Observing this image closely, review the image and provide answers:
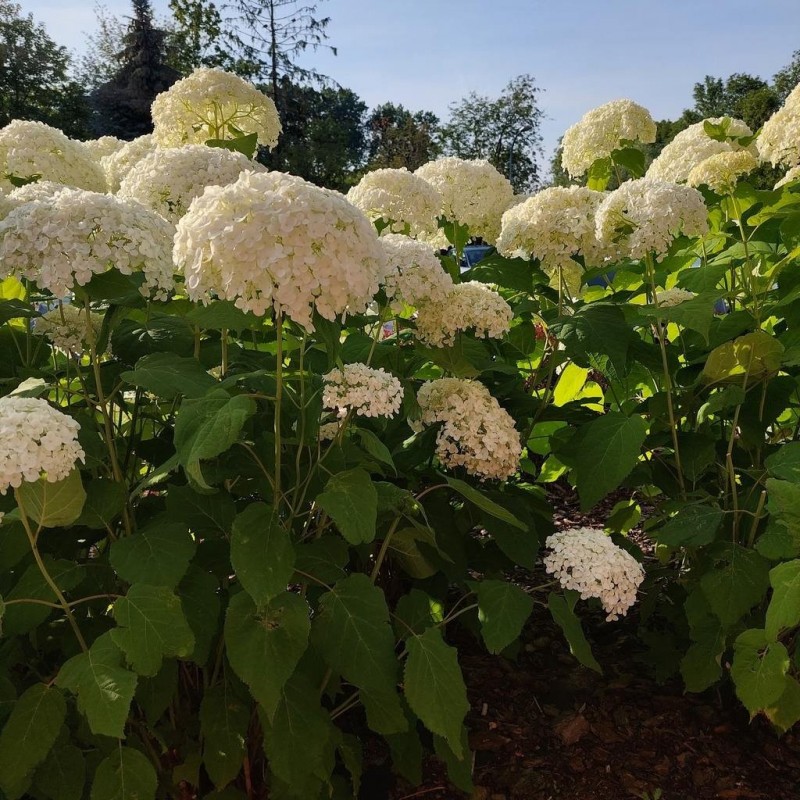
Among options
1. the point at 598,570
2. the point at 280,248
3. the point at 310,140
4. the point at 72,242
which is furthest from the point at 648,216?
the point at 310,140

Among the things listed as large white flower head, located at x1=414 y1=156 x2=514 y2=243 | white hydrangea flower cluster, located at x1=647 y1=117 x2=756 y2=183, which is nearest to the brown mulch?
large white flower head, located at x1=414 y1=156 x2=514 y2=243

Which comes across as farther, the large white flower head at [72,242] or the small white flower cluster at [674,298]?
the small white flower cluster at [674,298]

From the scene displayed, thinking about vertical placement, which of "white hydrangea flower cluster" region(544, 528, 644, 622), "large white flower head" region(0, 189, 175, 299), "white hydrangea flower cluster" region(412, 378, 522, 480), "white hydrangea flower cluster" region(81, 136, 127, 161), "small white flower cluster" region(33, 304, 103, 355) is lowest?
"white hydrangea flower cluster" region(544, 528, 644, 622)

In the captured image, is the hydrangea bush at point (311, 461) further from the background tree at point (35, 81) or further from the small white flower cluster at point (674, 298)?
the background tree at point (35, 81)

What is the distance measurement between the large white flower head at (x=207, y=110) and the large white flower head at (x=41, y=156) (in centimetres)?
35

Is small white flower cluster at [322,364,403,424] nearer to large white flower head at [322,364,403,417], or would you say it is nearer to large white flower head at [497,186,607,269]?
large white flower head at [322,364,403,417]

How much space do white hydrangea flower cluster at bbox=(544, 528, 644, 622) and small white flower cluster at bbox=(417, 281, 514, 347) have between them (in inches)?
26.9

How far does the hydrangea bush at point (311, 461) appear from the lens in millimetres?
1749

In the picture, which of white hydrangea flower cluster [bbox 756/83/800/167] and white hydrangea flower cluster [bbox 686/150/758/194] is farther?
white hydrangea flower cluster [bbox 756/83/800/167]

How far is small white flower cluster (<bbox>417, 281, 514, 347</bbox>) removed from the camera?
2445 mm

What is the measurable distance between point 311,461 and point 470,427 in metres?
0.53

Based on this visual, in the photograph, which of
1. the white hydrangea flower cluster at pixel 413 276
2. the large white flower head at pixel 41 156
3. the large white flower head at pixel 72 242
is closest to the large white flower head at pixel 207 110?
the large white flower head at pixel 41 156

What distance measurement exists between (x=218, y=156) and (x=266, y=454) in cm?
100

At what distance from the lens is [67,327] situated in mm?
2393
